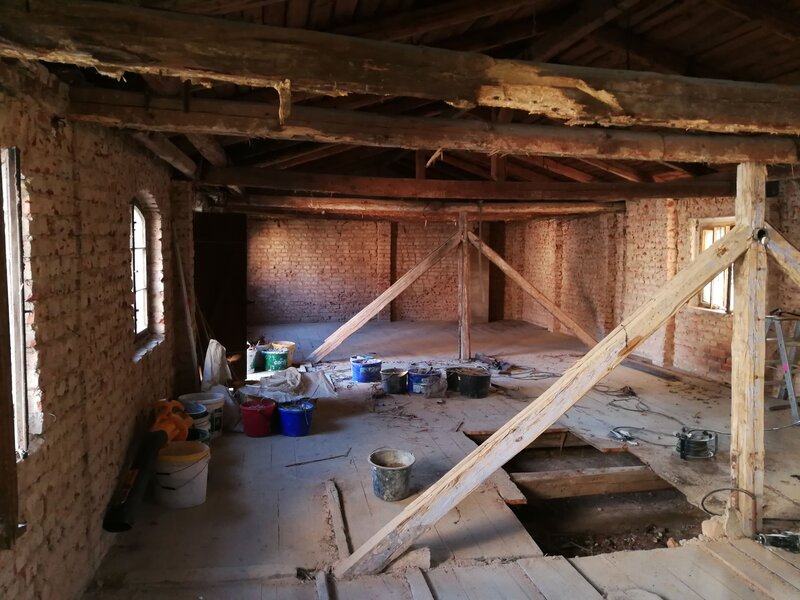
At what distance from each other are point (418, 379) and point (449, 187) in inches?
105

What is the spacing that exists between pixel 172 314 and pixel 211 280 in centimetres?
152

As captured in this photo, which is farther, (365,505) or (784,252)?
(365,505)

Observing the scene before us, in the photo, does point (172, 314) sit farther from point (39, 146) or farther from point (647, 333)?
point (647, 333)

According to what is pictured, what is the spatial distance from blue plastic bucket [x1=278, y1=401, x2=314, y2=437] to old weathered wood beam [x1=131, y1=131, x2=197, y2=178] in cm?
254

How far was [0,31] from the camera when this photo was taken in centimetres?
201

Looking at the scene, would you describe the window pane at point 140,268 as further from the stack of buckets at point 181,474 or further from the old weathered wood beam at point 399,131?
the old weathered wood beam at point 399,131

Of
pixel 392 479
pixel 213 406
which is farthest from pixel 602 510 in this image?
pixel 213 406

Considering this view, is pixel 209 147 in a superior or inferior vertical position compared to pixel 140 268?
superior

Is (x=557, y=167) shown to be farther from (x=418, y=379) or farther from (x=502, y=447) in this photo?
(x=502, y=447)

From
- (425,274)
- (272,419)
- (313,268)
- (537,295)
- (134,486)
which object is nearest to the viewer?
(134,486)

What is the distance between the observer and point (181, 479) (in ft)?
13.4

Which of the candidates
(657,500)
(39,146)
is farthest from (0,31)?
(657,500)

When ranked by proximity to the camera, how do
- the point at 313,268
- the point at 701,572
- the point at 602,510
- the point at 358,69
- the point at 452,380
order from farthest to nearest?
1. the point at 313,268
2. the point at 452,380
3. the point at 602,510
4. the point at 701,572
5. the point at 358,69

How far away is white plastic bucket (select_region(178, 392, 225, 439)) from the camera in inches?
216
